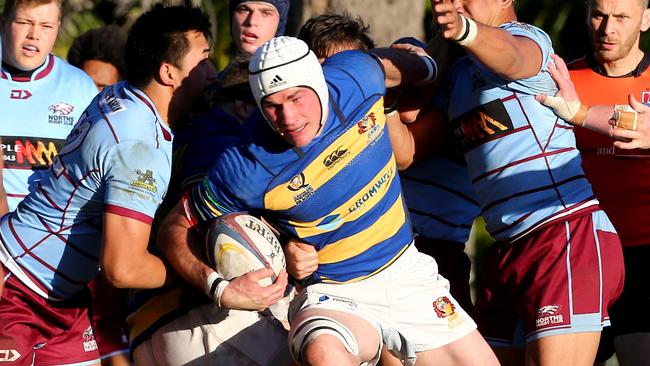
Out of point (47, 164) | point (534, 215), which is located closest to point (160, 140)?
point (47, 164)

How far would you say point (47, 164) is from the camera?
7070 millimetres

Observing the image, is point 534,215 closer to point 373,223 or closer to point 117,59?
point 373,223

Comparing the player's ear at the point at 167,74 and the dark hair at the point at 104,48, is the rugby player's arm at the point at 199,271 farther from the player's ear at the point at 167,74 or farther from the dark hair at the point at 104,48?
the dark hair at the point at 104,48

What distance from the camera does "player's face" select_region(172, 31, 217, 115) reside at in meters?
6.17

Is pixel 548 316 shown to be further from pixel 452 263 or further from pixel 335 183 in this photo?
pixel 335 183

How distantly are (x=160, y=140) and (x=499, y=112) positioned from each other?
1.70m

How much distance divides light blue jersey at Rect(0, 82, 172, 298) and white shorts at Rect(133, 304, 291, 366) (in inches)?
21.7

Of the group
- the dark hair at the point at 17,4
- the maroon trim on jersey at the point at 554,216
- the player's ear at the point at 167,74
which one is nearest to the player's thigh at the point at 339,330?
the maroon trim on jersey at the point at 554,216

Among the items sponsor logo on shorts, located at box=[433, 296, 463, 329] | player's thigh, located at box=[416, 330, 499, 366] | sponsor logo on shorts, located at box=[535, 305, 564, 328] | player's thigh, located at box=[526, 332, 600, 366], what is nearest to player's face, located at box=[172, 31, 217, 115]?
sponsor logo on shorts, located at box=[433, 296, 463, 329]

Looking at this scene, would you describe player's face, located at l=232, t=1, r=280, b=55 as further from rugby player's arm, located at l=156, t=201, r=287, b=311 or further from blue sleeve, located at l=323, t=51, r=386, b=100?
rugby player's arm, located at l=156, t=201, r=287, b=311

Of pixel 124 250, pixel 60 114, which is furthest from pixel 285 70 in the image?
pixel 60 114

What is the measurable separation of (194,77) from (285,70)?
75cm

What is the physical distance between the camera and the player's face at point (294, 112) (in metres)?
5.61

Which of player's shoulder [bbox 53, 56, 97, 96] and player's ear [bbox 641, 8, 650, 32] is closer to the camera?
player's ear [bbox 641, 8, 650, 32]
